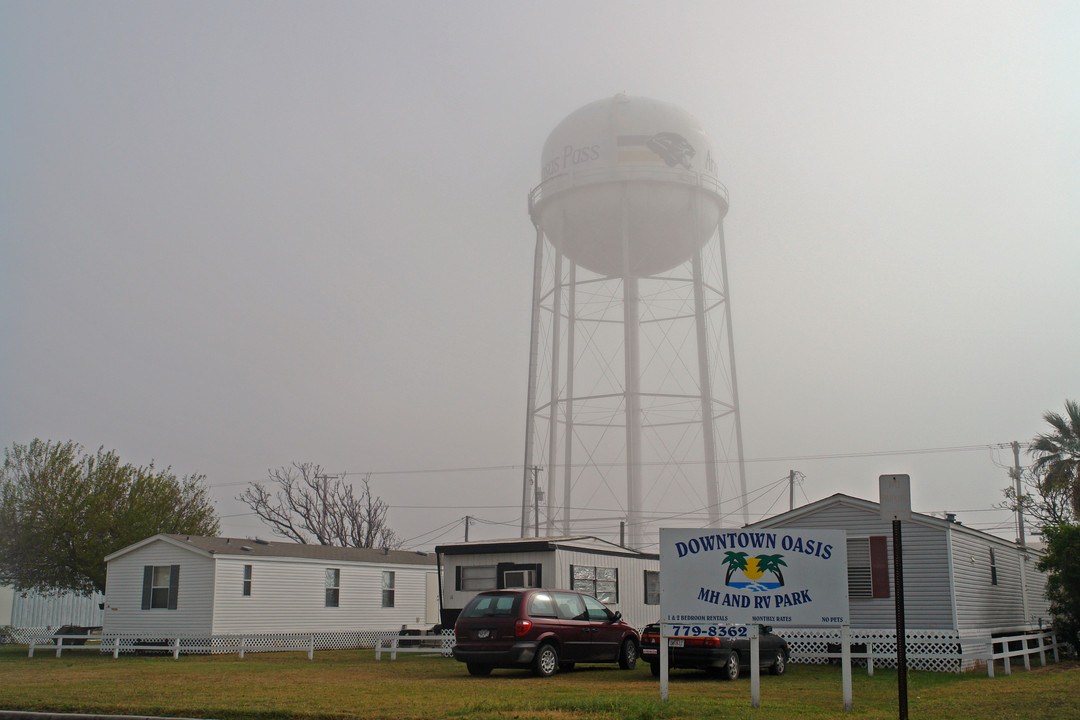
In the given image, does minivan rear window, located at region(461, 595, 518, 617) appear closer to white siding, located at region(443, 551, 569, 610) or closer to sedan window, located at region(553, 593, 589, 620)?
sedan window, located at region(553, 593, 589, 620)

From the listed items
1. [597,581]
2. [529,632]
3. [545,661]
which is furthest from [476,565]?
[529,632]

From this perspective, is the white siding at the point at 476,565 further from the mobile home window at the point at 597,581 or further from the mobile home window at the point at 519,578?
the mobile home window at the point at 597,581

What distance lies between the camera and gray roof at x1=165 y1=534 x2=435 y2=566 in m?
28.3

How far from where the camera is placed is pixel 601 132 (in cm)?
3528

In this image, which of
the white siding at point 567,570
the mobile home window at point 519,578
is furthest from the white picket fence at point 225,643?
the mobile home window at point 519,578

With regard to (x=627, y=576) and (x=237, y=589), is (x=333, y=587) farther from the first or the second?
(x=627, y=576)

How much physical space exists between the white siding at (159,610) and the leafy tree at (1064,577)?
21.1 meters

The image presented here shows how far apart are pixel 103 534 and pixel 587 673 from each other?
2091cm

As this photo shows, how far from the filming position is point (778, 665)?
1841 cm

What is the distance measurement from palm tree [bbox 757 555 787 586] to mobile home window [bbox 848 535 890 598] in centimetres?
855

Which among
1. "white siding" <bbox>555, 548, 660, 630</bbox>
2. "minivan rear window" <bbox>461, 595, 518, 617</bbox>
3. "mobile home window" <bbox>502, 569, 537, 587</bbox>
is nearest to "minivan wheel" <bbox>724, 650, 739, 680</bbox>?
"minivan rear window" <bbox>461, 595, 518, 617</bbox>

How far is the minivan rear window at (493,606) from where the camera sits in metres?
17.2

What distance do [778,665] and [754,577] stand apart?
6.13m

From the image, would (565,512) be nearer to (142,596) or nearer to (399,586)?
(399,586)
